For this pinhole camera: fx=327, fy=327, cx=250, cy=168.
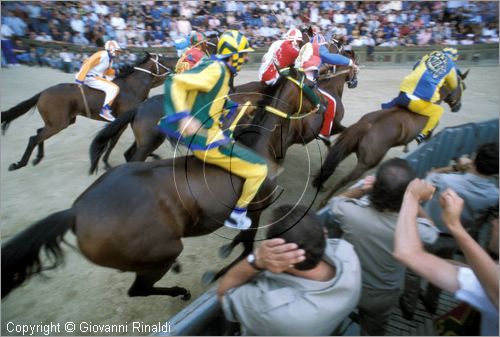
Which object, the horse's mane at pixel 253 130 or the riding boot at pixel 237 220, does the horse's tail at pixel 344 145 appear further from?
the riding boot at pixel 237 220

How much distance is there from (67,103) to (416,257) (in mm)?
5323

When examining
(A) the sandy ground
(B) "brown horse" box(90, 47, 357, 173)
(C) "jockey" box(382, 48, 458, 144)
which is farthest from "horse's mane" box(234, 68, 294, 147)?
(C) "jockey" box(382, 48, 458, 144)

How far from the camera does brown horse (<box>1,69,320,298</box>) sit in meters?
2.00

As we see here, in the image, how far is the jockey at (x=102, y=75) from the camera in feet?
16.7

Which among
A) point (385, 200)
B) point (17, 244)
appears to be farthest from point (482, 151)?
point (17, 244)

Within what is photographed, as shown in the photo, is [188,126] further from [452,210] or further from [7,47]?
[7,47]

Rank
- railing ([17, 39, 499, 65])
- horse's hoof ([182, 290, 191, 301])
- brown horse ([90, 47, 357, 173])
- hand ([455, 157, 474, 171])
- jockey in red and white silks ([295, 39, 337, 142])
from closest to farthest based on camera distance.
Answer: hand ([455, 157, 474, 171]), horse's hoof ([182, 290, 191, 301]), brown horse ([90, 47, 357, 173]), jockey in red and white silks ([295, 39, 337, 142]), railing ([17, 39, 499, 65])

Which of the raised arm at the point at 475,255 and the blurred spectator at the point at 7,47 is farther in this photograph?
the blurred spectator at the point at 7,47

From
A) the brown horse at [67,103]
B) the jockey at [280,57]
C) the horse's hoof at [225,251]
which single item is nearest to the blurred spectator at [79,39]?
the brown horse at [67,103]

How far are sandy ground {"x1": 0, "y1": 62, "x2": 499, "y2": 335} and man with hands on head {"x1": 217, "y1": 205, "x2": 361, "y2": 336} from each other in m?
0.76

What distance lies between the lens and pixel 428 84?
407 cm

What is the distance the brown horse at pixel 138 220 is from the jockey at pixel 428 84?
2.61m

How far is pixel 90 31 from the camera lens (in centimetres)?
1217

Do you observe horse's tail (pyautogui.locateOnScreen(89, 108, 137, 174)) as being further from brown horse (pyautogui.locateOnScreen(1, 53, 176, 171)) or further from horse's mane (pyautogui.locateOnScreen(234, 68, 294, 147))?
brown horse (pyautogui.locateOnScreen(1, 53, 176, 171))
